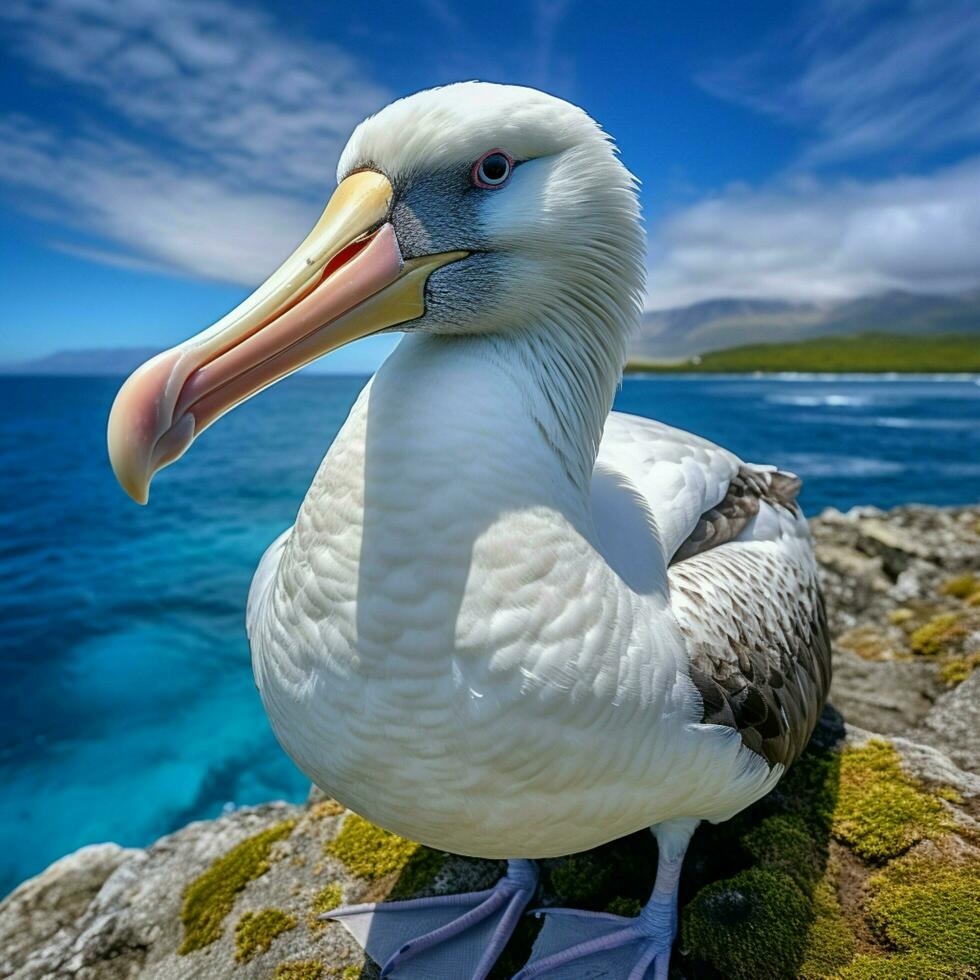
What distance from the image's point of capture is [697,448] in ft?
11.4

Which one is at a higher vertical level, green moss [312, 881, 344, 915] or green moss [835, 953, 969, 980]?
green moss [835, 953, 969, 980]

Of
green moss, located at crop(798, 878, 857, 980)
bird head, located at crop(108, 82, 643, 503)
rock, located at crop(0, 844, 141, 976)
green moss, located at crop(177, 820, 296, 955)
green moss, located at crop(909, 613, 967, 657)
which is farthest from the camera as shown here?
green moss, located at crop(909, 613, 967, 657)

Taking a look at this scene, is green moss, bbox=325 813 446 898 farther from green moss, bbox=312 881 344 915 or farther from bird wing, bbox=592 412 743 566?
bird wing, bbox=592 412 743 566

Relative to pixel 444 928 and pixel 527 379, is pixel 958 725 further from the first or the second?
pixel 527 379

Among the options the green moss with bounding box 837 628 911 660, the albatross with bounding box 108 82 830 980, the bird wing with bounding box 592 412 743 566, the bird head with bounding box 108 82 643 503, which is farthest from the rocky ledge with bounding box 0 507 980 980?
the bird head with bounding box 108 82 643 503

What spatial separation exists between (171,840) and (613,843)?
277cm

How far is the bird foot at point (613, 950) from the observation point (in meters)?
2.91

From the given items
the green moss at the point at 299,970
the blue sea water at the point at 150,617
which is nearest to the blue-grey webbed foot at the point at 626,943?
the green moss at the point at 299,970

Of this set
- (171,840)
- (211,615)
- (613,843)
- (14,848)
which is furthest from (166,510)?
(613,843)

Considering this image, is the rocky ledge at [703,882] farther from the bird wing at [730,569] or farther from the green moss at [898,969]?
the bird wing at [730,569]

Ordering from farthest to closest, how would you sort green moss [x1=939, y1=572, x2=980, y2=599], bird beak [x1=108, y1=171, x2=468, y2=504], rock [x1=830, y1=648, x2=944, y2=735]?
green moss [x1=939, y1=572, x2=980, y2=599] → rock [x1=830, y1=648, x2=944, y2=735] → bird beak [x1=108, y1=171, x2=468, y2=504]

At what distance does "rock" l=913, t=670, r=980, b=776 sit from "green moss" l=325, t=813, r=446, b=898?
3.01 metres

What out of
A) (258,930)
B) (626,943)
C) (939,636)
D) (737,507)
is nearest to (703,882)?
(626,943)

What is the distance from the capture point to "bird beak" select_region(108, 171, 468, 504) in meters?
1.53
